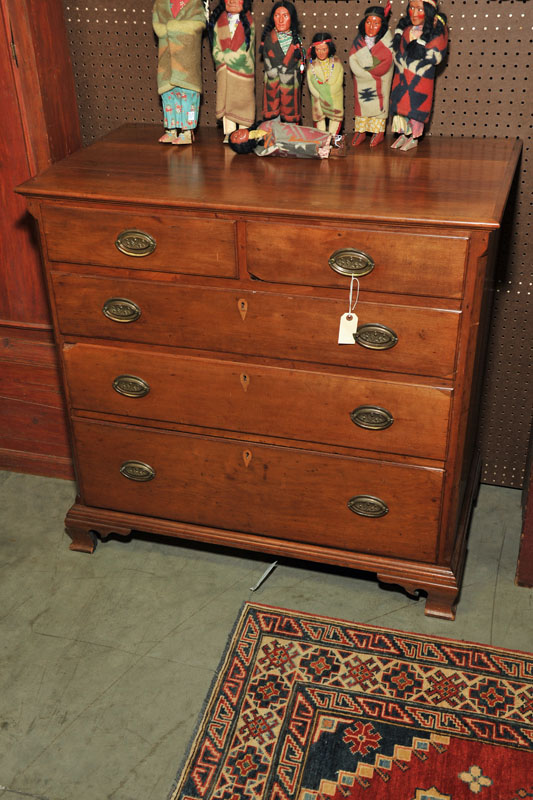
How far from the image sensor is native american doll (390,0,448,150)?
8.27 ft

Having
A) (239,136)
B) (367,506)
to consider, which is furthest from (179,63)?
(367,506)

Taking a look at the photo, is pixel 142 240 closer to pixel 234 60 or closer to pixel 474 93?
pixel 234 60

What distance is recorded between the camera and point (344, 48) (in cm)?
275

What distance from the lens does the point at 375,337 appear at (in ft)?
7.73

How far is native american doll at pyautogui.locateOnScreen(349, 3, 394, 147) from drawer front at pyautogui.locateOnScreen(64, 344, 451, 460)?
851 mm

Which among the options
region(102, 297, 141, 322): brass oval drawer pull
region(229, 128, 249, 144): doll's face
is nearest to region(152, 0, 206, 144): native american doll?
region(229, 128, 249, 144): doll's face

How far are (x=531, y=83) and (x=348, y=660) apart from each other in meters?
1.93

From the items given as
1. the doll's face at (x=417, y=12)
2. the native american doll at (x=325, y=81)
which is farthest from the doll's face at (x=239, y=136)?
the doll's face at (x=417, y=12)

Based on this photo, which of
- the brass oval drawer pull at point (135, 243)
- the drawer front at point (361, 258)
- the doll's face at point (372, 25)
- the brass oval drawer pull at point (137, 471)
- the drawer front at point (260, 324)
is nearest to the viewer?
the drawer front at point (361, 258)

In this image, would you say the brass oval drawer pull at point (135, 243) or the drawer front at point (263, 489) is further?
the drawer front at point (263, 489)

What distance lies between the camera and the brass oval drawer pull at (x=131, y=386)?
8.79ft

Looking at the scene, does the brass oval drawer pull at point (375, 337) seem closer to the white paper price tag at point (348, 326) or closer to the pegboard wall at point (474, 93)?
the white paper price tag at point (348, 326)

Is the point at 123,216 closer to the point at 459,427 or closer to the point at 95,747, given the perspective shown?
the point at 459,427

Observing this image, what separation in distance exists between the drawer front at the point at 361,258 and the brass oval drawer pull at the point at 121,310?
41 cm
